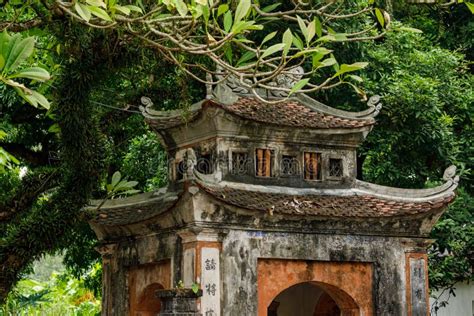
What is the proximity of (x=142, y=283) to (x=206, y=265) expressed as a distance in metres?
2.01

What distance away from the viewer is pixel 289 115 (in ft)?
46.5

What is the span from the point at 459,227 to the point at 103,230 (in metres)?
6.43

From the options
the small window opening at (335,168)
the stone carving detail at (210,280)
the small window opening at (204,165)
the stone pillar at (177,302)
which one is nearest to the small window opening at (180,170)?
the small window opening at (204,165)

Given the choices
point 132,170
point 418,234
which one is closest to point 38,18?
point 418,234

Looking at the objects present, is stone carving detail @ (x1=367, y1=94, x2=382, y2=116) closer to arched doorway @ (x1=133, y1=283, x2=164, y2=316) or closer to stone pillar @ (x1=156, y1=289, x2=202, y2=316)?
arched doorway @ (x1=133, y1=283, x2=164, y2=316)

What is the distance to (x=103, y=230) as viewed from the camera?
1479 cm

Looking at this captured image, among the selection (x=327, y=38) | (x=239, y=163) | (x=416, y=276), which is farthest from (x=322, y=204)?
(x=327, y=38)

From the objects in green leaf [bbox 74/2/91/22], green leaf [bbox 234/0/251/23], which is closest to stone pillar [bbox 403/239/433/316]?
green leaf [bbox 234/0/251/23]

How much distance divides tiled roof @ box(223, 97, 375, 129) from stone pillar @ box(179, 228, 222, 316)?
186cm

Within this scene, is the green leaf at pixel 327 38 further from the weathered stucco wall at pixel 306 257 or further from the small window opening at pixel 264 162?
the small window opening at pixel 264 162

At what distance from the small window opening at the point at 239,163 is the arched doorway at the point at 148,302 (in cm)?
217

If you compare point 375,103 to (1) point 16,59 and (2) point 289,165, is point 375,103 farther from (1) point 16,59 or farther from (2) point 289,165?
(1) point 16,59

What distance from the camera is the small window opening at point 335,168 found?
1447 centimetres

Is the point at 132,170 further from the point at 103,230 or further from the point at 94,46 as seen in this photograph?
the point at 94,46
